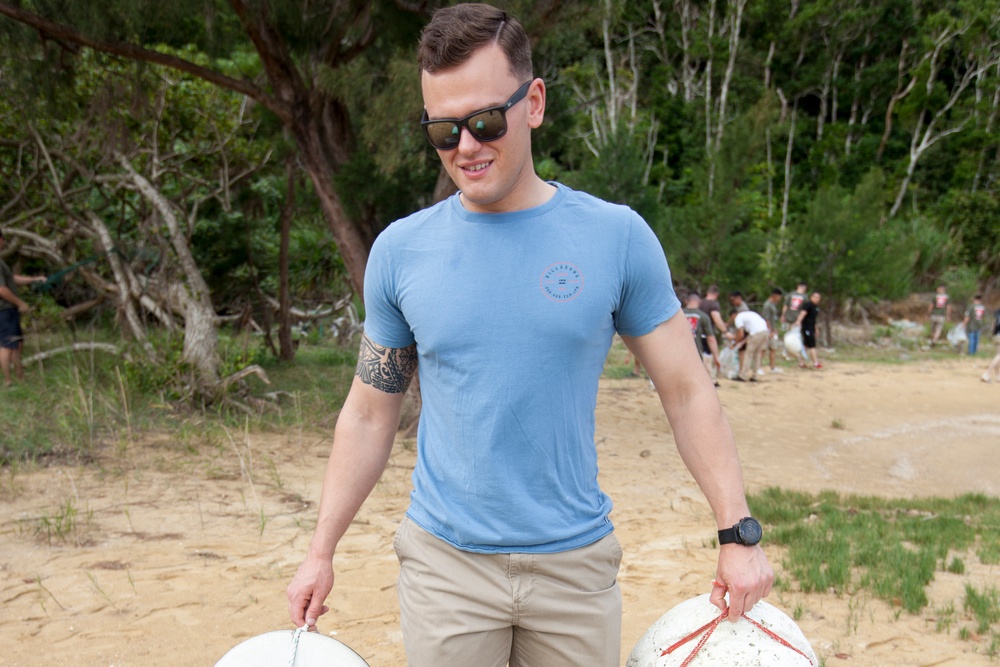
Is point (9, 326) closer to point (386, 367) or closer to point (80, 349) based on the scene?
point (80, 349)

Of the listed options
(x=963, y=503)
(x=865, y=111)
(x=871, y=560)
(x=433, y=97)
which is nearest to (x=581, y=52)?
(x=865, y=111)

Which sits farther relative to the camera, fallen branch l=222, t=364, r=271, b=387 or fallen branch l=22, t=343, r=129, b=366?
fallen branch l=22, t=343, r=129, b=366

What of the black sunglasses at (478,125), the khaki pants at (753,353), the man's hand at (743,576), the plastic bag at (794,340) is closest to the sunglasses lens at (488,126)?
the black sunglasses at (478,125)

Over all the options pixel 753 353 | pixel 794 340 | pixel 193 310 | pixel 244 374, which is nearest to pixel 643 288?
pixel 244 374

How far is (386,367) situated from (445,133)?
56 cm

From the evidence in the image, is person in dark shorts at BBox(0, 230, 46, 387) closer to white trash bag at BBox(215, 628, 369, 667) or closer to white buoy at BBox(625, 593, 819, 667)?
white trash bag at BBox(215, 628, 369, 667)

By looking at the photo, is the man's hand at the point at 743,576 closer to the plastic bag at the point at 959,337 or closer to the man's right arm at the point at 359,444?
the man's right arm at the point at 359,444

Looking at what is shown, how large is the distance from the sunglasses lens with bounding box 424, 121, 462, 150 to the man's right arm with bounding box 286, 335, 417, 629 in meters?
0.48

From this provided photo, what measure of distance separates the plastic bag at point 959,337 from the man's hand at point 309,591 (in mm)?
21044

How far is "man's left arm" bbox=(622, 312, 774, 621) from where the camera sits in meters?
1.80

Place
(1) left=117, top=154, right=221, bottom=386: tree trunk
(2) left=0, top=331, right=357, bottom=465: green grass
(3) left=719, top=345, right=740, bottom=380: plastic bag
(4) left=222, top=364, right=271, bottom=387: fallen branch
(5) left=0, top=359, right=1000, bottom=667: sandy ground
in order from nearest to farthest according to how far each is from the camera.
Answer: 1. (5) left=0, top=359, right=1000, bottom=667: sandy ground
2. (2) left=0, top=331, right=357, bottom=465: green grass
3. (4) left=222, top=364, right=271, bottom=387: fallen branch
4. (1) left=117, top=154, right=221, bottom=386: tree trunk
5. (3) left=719, top=345, right=740, bottom=380: plastic bag

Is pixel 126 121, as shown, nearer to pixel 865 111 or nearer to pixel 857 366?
pixel 857 366

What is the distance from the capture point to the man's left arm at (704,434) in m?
1.80

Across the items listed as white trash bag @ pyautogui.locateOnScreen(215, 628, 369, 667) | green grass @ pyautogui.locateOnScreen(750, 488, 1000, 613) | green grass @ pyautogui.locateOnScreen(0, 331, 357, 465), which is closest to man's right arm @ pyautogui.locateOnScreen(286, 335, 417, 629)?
white trash bag @ pyautogui.locateOnScreen(215, 628, 369, 667)
